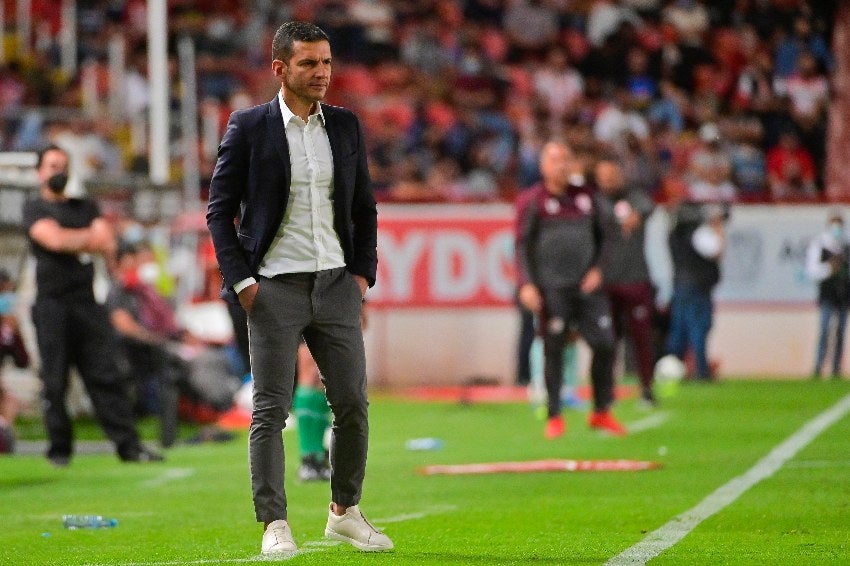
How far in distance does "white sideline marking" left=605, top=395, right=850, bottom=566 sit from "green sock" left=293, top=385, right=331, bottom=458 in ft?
8.17

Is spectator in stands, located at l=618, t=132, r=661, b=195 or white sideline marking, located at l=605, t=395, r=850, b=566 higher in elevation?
spectator in stands, located at l=618, t=132, r=661, b=195

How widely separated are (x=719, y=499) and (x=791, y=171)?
1442 cm

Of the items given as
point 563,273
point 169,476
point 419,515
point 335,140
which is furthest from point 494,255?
point 335,140

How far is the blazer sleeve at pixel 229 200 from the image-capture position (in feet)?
23.1

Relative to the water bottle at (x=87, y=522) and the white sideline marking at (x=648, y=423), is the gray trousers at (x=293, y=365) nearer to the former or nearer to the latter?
the water bottle at (x=87, y=522)

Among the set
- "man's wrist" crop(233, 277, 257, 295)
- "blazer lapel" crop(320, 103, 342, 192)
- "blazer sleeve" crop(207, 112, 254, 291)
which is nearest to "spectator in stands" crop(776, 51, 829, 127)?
"blazer lapel" crop(320, 103, 342, 192)

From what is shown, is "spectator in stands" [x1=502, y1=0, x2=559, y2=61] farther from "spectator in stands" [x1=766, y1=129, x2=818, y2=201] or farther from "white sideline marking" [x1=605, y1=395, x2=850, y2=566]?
"white sideline marking" [x1=605, y1=395, x2=850, y2=566]

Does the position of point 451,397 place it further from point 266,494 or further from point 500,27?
point 266,494

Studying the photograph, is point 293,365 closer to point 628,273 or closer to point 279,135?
point 279,135

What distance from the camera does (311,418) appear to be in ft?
36.2

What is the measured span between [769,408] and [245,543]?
33.9ft

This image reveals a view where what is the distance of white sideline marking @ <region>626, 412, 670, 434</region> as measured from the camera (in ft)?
49.7

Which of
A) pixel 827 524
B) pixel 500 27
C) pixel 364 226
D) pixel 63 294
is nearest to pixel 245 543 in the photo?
pixel 364 226

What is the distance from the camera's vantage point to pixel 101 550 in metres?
7.73
